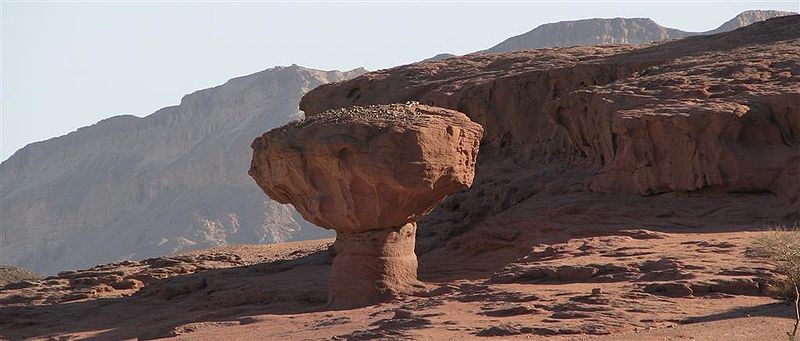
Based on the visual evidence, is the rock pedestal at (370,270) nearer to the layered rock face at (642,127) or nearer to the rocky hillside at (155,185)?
the layered rock face at (642,127)

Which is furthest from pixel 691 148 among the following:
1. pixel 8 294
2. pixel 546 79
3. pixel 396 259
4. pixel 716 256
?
pixel 8 294

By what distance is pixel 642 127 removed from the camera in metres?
19.5

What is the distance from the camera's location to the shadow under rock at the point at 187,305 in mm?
17266

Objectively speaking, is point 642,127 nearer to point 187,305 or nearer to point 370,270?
point 370,270

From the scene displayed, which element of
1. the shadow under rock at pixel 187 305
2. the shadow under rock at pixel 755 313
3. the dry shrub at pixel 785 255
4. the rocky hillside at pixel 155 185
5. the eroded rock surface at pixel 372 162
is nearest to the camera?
the shadow under rock at pixel 755 313

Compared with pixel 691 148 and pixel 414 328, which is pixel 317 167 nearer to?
pixel 414 328

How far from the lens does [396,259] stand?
16.6 metres

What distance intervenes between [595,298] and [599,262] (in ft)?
7.41

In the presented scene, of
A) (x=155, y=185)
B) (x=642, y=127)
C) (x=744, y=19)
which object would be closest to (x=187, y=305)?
(x=642, y=127)

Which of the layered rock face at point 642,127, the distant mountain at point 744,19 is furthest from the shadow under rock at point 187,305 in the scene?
the distant mountain at point 744,19

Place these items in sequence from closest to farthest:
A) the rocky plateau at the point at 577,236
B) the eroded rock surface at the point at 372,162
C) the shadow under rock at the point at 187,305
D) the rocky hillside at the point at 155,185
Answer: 1. the rocky plateau at the point at 577,236
2. the eroded rock surface at the point at 372,162
3. the shadow under rock at the point at 187,305
4. the rocky hillside at the point at 155,185

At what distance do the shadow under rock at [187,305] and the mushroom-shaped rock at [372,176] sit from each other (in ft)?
3.32

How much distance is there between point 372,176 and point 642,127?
5.89 metres

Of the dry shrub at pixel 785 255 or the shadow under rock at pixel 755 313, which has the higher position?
the dry shrub at pixel 785 255
